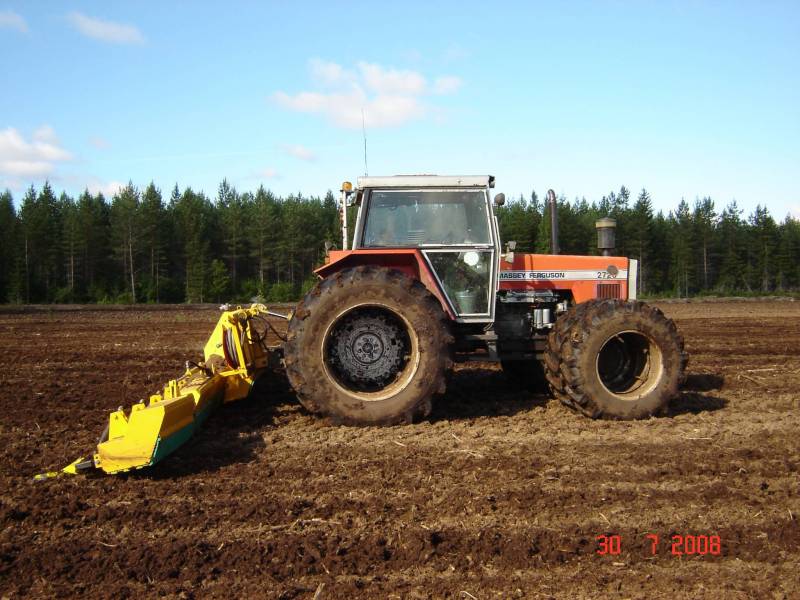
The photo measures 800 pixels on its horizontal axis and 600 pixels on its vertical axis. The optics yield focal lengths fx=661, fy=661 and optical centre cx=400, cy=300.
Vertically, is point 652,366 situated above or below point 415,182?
below

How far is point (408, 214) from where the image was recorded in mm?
6461

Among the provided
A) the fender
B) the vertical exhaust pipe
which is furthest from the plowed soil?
the vertical exhaust pipe

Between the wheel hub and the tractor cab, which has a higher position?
the tractor cab

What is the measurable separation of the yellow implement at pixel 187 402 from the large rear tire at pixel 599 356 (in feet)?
9.34

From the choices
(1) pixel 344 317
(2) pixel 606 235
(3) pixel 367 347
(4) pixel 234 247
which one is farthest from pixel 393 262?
(4) pixel 234 247

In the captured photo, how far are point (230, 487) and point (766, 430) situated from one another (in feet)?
Answer: 15.1

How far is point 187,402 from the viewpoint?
512cm

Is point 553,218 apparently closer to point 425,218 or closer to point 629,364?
point 425,218

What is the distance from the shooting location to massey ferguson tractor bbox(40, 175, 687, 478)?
5875mm

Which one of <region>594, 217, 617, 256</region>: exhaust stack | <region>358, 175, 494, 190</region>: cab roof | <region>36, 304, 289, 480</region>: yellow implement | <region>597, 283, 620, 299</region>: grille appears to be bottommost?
<region>36, 304, 289, 480</region>: yellow implement

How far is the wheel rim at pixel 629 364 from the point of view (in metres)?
6.34

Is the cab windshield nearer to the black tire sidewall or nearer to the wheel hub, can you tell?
the wheel hub
